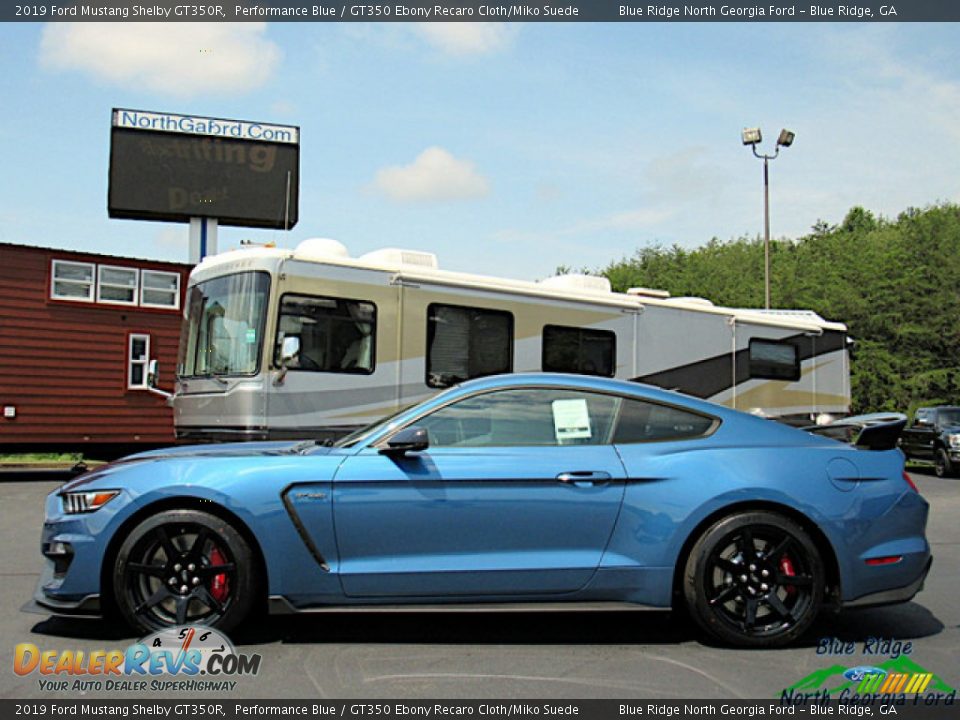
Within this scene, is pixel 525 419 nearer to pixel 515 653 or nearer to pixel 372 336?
pixel 515 653

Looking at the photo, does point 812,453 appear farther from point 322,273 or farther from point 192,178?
point 192,178

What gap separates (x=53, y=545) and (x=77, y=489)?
A: 30cm

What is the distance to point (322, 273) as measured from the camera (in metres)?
10.2

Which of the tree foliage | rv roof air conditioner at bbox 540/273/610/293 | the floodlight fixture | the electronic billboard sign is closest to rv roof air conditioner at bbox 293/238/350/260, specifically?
rv roof air conditioner at bbox 540/273/610/293

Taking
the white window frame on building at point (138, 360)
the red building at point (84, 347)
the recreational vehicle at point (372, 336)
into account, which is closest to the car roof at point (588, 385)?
the recreational vehicle at point (372, 336)

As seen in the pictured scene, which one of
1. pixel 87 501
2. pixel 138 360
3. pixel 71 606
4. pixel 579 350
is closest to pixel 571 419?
pixel 87 501

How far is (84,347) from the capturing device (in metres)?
15.1

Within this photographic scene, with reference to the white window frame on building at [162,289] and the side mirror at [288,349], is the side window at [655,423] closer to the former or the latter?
the side mirror at [288,349]

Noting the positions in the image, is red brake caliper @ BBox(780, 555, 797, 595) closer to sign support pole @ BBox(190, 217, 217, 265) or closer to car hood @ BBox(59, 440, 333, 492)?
car hood @ BBox(59, 440, 333, 492)

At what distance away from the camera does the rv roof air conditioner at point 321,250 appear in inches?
402

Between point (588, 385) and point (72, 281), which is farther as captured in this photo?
point (72, 281)

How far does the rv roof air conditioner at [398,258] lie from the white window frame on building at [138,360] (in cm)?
667

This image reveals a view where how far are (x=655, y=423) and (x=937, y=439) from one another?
15.7m

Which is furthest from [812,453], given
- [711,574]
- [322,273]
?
[322,273]
